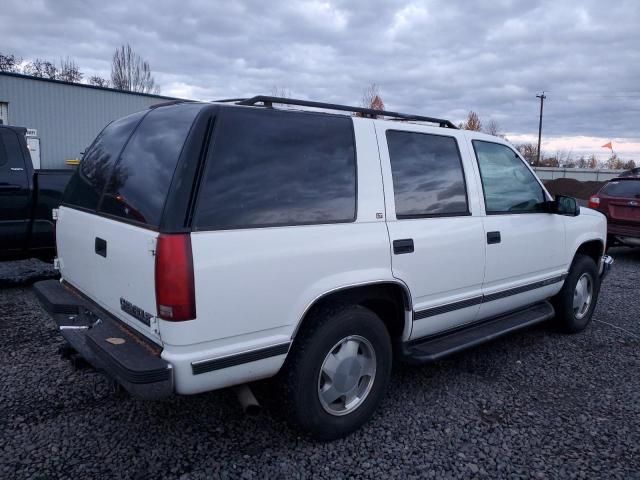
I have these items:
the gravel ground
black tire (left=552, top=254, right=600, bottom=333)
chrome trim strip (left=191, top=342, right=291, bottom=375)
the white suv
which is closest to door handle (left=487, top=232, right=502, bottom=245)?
the white suv

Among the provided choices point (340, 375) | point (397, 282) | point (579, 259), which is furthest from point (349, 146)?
point (579, 259)

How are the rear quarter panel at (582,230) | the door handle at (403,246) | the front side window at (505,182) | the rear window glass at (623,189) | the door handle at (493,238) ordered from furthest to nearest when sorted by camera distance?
the rear window glass at (623,189)
the rear quarter panel at (582,230)
the front side window at (505,182)
the door handle at (493,238)
the door handle at (403,246)

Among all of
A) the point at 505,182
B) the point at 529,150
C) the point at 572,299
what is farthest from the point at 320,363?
the point at 529,150

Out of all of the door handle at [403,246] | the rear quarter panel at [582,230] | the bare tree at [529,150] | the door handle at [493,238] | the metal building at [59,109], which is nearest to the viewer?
the door handle at [403,246]

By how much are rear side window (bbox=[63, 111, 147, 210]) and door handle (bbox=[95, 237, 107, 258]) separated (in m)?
0.28

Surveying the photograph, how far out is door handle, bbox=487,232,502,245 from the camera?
375 centimetres

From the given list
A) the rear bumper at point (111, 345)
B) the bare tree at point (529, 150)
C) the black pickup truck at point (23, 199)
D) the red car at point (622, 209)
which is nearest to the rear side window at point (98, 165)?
the rear bumper at point (111, 345)

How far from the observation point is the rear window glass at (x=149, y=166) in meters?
2.49

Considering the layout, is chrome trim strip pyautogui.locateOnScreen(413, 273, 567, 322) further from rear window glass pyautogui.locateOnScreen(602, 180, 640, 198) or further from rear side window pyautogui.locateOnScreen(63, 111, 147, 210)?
rear window glass pyautogui.locateOnScreen(602, 180, 640, 198)

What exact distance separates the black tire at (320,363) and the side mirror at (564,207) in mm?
2221

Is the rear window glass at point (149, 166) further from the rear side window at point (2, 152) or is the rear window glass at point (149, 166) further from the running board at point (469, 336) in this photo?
the rear side window at point (2, 152)

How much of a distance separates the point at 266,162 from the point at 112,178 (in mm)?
999

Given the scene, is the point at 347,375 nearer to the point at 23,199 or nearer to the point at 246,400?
the point at 246,400

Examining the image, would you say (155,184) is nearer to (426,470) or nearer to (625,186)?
(426,470)
